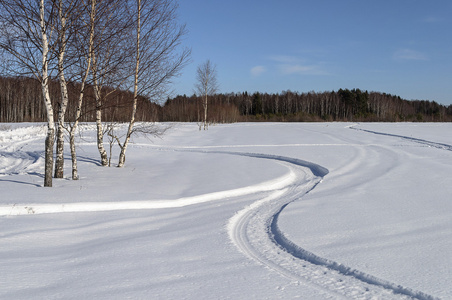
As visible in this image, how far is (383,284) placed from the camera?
389 cm

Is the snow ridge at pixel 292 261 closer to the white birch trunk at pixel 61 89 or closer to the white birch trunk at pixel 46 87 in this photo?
the white birch trunk at pixel 46 87

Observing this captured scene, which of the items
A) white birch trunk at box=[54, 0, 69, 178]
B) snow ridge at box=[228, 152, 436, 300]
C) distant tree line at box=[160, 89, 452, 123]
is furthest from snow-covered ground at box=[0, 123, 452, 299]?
distant tree line at box=[160, 89, 452, 123]

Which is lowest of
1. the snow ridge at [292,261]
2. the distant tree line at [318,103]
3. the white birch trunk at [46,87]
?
the snow ridge at [292,261]

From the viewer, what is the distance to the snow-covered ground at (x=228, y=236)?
12.6 feet

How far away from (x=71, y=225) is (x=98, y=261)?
1779mm

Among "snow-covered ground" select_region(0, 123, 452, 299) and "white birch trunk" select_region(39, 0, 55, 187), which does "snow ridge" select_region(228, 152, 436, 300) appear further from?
"white birch trunk" select_region(39, 0, 55, 187)

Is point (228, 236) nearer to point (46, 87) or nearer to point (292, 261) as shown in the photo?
point (292, 261)

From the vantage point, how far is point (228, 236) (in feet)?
18.3

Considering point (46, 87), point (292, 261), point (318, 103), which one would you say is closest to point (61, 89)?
point (46, 87)

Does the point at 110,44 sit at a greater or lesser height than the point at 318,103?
lesser

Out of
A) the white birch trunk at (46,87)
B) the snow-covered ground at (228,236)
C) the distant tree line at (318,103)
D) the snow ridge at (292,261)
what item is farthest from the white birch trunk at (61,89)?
the distant tree line at (318,103)

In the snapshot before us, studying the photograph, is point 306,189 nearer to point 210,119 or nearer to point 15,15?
point 15,15

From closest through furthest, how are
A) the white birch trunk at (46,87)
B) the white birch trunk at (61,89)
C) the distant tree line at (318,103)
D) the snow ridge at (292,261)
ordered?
the snow ridge at (292,261) → the white birch trunk at (46,87) → the white birch trunk at (61,89) → the distant tree line at (318,103)

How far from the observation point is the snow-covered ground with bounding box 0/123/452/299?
12.6 feet
